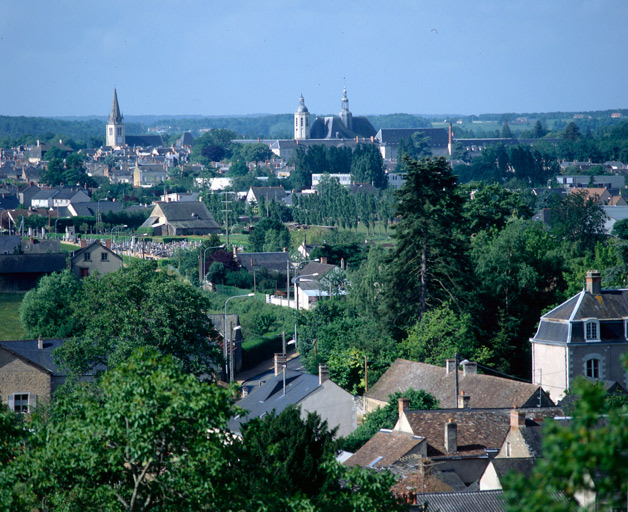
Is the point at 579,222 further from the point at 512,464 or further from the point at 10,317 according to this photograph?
the point at 512,464

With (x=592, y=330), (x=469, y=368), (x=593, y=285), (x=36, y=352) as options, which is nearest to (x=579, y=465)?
(x=469, y=368)

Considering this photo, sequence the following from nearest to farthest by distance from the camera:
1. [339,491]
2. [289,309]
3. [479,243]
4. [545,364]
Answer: [339,491], [545,364], [479,243], [289,309]

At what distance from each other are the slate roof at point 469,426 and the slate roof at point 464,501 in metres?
4.89

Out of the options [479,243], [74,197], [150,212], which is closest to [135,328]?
[479,243]

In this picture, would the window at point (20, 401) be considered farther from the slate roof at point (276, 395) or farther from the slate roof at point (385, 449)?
the slate roof at point (385, 449)

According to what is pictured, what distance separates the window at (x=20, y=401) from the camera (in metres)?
33.4

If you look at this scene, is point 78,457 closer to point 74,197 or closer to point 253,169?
point 74,197

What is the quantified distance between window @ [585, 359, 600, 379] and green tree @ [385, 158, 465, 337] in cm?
690

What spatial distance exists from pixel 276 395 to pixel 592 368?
997cm

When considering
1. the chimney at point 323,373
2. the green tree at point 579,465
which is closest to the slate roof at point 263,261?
the chimney at point 323,373

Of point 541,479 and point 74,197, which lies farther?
point 74,197

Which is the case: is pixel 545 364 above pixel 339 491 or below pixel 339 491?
below

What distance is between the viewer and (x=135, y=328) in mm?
29000

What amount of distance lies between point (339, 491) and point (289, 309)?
35968 millimetres
